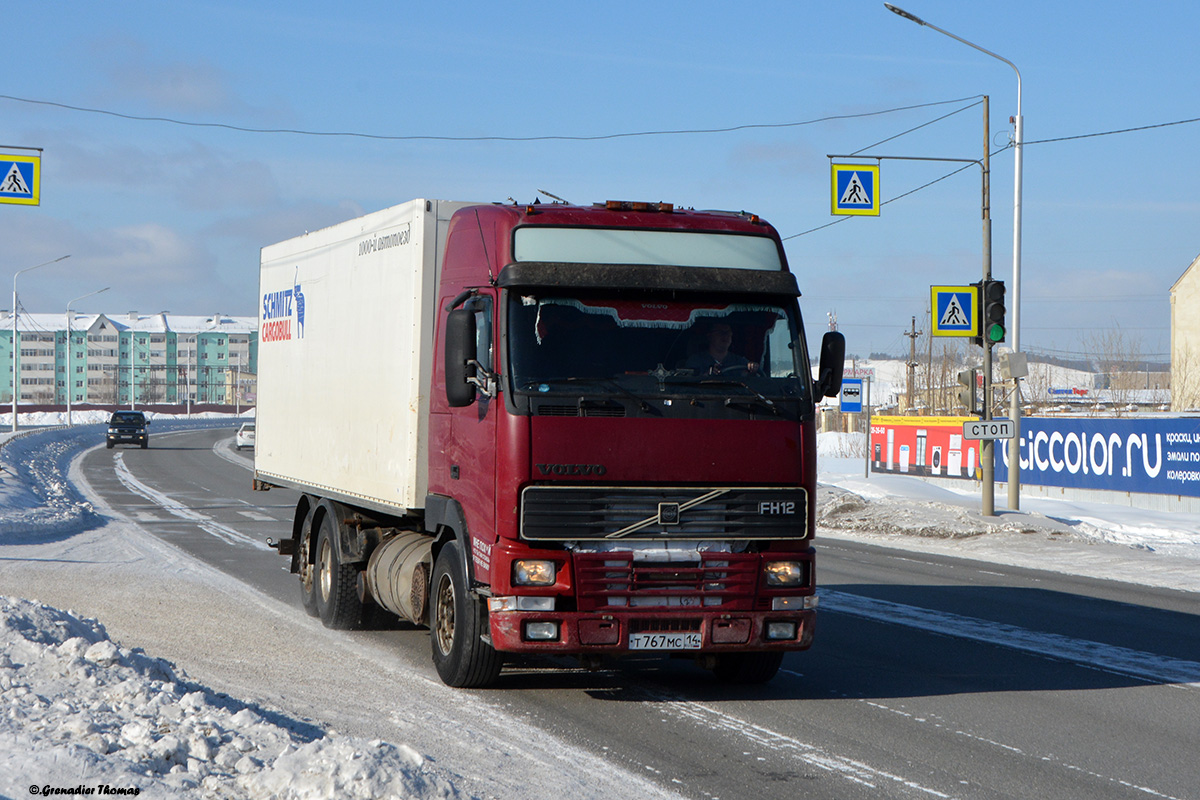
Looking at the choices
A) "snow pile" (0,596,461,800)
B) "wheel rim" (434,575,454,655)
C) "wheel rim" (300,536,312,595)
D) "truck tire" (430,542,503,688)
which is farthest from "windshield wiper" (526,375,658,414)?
"wheel rim" (300,536,312,595)

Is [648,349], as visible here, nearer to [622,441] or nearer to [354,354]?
[622,441]

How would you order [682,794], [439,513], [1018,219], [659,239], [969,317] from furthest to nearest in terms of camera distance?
[1018,219] → [969,317] → [439,513] → [659,239] → [682,794]

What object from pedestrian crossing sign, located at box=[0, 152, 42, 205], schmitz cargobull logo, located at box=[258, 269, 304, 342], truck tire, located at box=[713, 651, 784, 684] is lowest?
truck tire, located at box=[713, 651, 784, 684]

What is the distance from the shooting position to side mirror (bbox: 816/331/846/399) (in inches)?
324

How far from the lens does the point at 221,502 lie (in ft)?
92.1

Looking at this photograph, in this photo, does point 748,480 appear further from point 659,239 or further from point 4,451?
point 4,451

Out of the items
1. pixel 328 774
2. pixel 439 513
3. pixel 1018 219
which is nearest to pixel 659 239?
pixel 439 513

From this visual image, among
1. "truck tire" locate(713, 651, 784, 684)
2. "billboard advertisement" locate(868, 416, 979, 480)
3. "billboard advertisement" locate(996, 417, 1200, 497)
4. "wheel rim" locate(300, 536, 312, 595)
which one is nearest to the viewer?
"truck tire" locate(713, 651, 784, 684)

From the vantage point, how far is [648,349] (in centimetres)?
782

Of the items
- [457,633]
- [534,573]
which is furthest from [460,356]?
[457,633]

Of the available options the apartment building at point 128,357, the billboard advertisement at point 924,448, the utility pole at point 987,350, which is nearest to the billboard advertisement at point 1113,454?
the billboard advertisement at point 924,448

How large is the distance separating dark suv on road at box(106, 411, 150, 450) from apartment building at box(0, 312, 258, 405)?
370 ft

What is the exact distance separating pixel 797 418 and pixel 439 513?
2.57m

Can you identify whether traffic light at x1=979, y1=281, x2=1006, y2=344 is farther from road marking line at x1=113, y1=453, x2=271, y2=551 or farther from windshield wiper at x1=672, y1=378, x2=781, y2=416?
windshield wiper at x1=672, y1=378, x2=781, y2=416
